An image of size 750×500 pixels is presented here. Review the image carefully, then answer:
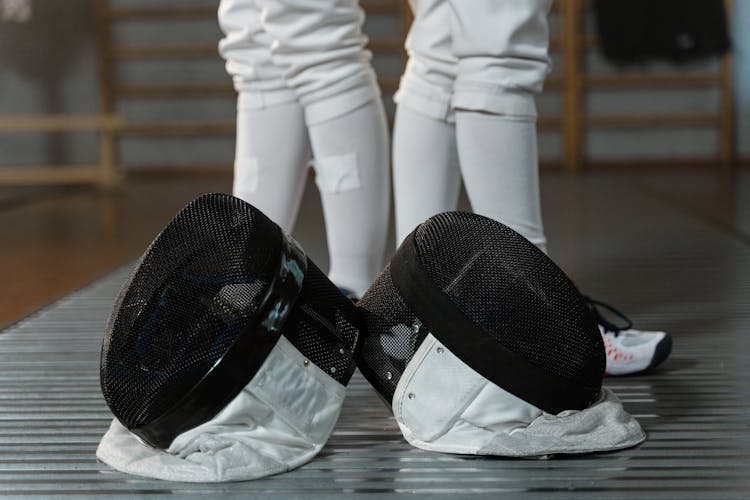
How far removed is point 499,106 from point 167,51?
471 centimetres

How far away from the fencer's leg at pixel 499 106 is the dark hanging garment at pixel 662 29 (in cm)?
429

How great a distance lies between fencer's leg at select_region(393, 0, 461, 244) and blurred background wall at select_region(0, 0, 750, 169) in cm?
433

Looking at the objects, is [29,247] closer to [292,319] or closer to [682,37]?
[292,319]

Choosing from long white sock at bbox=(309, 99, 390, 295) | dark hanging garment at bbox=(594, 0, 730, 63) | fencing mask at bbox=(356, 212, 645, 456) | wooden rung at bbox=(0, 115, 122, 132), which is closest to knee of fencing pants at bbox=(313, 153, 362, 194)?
long white sock at bbox=(309, 99, 390, 295)

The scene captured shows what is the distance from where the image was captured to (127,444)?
0.95 m

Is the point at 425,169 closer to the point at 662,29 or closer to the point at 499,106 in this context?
the point at 499,106

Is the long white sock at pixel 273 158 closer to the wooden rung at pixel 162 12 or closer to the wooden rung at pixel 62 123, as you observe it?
the wooden rung at pixel 62 123

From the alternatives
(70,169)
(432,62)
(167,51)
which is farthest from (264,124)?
(167,51)

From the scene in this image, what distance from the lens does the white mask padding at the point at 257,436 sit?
88 centimetres

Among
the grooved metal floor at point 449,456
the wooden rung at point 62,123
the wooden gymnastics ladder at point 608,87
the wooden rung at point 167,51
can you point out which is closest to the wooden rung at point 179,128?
the wooden rung at point 167,51

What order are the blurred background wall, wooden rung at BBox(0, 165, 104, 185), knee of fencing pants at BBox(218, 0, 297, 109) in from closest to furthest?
1. knee of fencing pants at BBox(218, 0, 297, 109)
2. wooden rung at BBox(0, 165, 104, 185)
3. the blurred background wall

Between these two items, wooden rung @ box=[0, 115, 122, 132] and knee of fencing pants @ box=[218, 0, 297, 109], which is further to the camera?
wooden rung @ box=[0, 115, 122, 132]

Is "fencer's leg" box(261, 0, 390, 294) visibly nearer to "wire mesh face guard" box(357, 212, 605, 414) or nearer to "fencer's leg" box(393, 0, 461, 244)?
"fencer's leg" box(393, 0, 461, 244)

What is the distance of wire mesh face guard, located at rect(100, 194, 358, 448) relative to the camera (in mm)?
888
